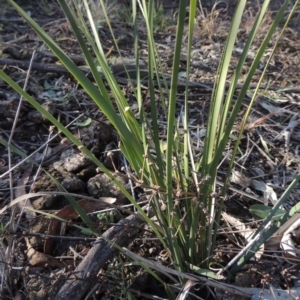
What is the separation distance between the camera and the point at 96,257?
1.02 metres

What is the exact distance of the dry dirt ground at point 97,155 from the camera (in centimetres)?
105

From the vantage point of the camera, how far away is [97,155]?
57.6 inches

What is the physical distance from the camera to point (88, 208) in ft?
3.94

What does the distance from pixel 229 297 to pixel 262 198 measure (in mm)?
404

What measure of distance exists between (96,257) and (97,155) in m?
0.50

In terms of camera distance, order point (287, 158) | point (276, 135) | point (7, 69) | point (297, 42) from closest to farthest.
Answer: point (287, 158) → point (276, 135) → point (7, 69) → point (297, 42)

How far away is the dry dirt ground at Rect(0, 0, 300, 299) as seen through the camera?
3.44 feet

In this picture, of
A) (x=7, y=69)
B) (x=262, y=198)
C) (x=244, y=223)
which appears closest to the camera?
(x=244, y=223)

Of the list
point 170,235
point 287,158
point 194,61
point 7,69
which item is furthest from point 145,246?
point 194,61

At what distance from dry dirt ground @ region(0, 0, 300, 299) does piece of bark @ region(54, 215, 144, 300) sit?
2 cm

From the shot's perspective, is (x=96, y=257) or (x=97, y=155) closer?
(x=96, y=257)

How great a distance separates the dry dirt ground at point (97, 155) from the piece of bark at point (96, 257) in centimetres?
2

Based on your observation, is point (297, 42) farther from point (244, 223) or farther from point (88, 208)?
point (88, 208)

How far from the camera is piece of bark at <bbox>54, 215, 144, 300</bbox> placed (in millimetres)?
962
